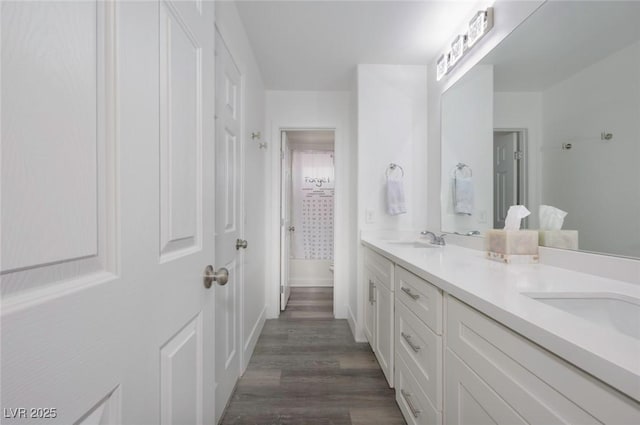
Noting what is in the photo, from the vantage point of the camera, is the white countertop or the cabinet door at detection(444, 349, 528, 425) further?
the cabinet door at detection(444, 349, 528, 425)

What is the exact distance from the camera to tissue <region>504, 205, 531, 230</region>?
124 centimetres

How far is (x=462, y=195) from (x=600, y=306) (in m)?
1.17

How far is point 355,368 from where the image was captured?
71.6 inches

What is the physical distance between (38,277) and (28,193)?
0.09 m

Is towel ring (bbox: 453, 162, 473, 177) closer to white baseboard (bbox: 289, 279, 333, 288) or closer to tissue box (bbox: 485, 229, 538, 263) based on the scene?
tissue box (bbox: 485, 229, 538, 263)

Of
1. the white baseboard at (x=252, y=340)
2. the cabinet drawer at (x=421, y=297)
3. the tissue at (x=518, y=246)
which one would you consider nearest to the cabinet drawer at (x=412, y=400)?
the cabinet drawer at (x=421, y=297)

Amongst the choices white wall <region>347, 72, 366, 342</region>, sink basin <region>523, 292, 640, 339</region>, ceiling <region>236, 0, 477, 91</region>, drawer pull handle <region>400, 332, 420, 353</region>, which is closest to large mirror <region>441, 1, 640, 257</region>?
sink basin <region>523, 292, 640, 339</region>

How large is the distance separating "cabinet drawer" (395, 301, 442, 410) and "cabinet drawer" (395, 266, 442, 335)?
0.03m

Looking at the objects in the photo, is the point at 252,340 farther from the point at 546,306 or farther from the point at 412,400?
the point at 546,306

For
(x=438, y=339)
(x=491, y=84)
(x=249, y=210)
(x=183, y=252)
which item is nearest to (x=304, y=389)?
(x=438, y=339)

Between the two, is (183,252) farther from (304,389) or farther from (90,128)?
(304,389)

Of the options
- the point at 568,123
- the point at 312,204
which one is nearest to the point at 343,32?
the point at 568,123

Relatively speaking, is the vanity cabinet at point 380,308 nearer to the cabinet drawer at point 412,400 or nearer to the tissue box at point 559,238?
the cabinet drawer at point 412,400

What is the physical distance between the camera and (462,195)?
1.85 m
